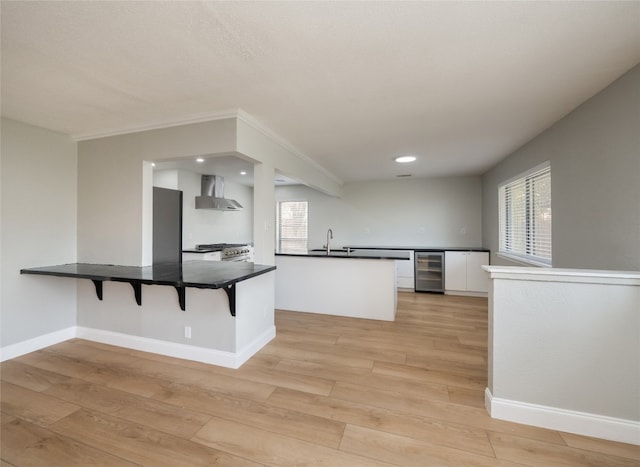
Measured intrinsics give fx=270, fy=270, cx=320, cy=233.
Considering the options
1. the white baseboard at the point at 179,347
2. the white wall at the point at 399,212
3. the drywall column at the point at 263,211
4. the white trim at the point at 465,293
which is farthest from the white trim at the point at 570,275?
the white wall at the point at 399,212

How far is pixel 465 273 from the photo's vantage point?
5.11m

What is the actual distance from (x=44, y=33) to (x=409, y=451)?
307 cm

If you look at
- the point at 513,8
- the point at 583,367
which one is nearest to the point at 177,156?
the point at 513,8

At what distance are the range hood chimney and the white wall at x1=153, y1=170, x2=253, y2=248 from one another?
4.5 inches

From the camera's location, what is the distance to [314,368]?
2.48 metres

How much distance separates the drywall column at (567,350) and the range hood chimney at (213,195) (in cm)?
471

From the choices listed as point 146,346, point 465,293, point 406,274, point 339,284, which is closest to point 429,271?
point 406,274

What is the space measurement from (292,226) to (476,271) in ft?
13.4

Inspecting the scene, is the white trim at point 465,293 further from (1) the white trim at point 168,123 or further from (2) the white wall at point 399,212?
(1) the white trim at point 168,123

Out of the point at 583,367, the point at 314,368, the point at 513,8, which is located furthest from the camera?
the point at 314,368

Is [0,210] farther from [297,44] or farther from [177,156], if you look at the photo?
[297,44]

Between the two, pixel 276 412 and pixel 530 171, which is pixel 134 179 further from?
pixel 530 171

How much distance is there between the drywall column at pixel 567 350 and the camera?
1.62 meters

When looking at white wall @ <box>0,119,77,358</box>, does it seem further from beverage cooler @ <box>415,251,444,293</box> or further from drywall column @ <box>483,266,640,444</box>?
beverage cooler @ <box>415,251,444,293</box>
